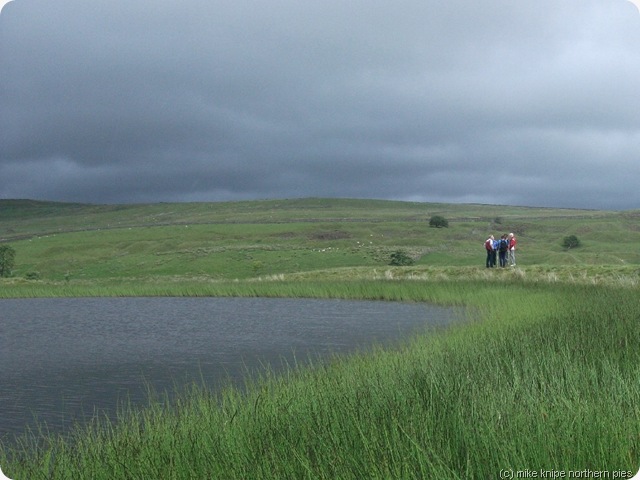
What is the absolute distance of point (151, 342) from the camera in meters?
19.8

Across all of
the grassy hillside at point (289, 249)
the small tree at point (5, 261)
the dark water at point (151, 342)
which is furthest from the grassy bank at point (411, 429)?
the small tree at point (5, 261)

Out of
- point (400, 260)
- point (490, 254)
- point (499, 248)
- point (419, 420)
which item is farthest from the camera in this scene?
point (400, 260)

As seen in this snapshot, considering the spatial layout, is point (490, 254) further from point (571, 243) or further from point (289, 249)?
point (289, 249)

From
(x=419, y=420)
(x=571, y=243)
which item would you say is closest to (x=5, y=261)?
(x=571, y=243)

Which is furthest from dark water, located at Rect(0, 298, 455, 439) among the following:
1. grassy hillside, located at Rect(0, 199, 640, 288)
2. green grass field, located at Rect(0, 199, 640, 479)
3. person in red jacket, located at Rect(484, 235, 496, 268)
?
grassy hillside, located at Rect(0, 199, 640, 288)

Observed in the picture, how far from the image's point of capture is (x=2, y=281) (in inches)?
1914

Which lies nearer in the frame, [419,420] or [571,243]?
[419,420]

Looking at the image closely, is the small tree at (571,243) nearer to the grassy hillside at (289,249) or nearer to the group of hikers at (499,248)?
the grassy hillside at (289,249)

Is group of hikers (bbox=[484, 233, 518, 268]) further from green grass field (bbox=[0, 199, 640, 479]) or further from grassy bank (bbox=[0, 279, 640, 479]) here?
grassy bank (bbox=[0, 279, 640, 479])

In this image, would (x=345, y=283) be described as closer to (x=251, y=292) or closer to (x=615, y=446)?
(x=251, y=292)

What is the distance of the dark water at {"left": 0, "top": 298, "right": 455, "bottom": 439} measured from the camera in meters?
12.6

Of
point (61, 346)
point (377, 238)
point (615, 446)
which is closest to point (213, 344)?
point (61, 346)

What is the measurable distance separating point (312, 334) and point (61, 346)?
22.3 ft

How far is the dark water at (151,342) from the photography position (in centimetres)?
1257
